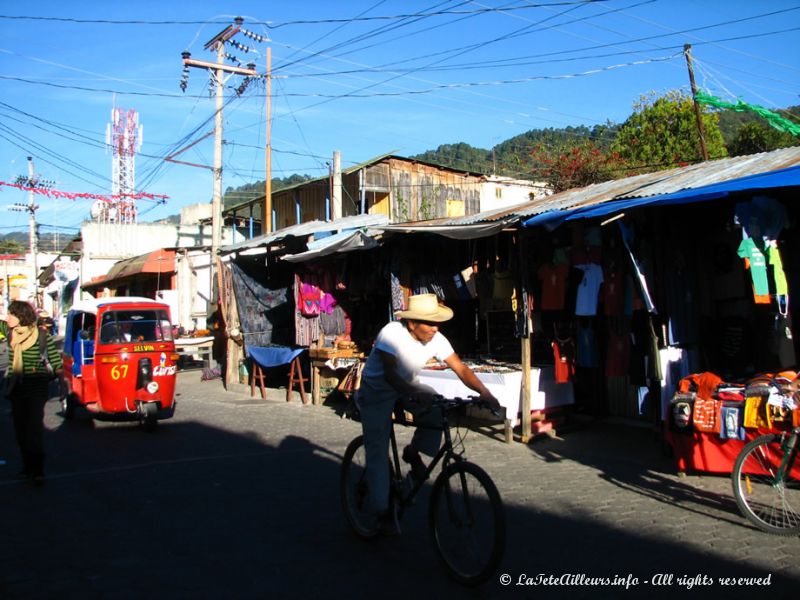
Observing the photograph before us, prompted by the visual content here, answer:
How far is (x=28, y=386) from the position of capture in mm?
7133

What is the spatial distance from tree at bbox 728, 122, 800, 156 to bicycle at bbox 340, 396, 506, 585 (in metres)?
25.3

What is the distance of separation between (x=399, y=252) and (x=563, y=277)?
11.1 feet

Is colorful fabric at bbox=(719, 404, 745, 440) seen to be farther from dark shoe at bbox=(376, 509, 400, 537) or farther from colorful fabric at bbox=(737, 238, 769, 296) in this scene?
dark shoe at bbox=(376, 509, 400, 537)

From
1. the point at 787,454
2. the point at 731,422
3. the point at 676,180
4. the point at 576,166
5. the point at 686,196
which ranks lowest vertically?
the point at 787,454

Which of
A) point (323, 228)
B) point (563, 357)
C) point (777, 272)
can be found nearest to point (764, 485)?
point (777, 272)

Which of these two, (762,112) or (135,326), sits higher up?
(762,112)

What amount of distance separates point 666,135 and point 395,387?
2660 cm

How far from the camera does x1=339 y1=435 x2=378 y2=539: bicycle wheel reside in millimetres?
5168

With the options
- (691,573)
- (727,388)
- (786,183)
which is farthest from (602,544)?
(786,183)

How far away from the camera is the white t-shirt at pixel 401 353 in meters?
4.65

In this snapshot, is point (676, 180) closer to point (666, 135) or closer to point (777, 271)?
point (777, 271)

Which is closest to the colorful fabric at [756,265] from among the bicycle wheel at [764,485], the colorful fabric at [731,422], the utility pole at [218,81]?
the colorful fabric at [731,422]

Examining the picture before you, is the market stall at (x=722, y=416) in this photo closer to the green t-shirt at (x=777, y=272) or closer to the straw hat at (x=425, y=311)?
the green t-shirt at (x=777, y=272)

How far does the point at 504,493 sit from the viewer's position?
6.62 m
